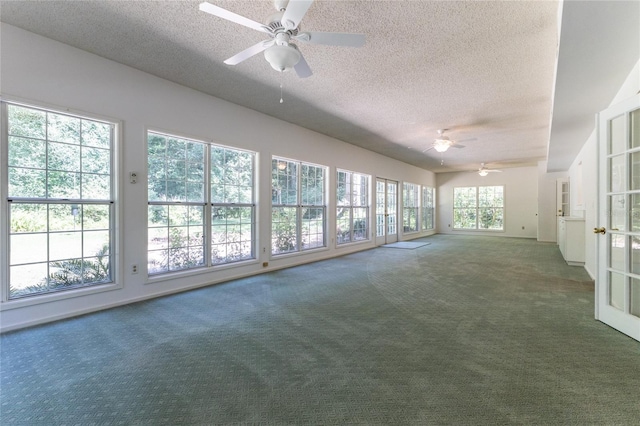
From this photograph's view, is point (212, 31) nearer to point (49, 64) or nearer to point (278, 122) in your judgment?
point (49, 64)

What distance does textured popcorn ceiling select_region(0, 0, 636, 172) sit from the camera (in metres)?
2.47

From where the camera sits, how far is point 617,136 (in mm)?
2785

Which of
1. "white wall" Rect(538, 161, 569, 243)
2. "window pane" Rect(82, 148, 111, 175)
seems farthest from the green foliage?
"white wall" Rect(538, 161, 569, 243)

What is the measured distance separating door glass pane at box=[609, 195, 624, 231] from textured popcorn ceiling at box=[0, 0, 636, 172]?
62.3 inches

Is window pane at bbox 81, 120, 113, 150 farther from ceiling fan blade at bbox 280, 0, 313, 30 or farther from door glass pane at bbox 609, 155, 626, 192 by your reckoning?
door glass pane at bbox 609, 155, 626, 192

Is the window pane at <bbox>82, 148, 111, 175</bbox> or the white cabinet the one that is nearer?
the window pane at <bbox>82, 148, 111, 175</bbox>

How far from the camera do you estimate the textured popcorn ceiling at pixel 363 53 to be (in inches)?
97.2

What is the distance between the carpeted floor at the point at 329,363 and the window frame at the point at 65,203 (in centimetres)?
32

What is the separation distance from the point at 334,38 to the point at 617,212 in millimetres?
3051

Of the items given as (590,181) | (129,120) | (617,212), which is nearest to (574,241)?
(590,181)

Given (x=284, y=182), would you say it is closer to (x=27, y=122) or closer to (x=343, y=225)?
(x=343, y=225)

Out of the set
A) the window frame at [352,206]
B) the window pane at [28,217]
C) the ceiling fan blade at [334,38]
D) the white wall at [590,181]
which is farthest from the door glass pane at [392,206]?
the window pane at [28,217]

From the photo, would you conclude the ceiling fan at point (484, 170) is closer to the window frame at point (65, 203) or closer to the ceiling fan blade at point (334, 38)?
the ceiling fan blade at point (334, 38)

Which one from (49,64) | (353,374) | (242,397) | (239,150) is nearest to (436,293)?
(353,374)
